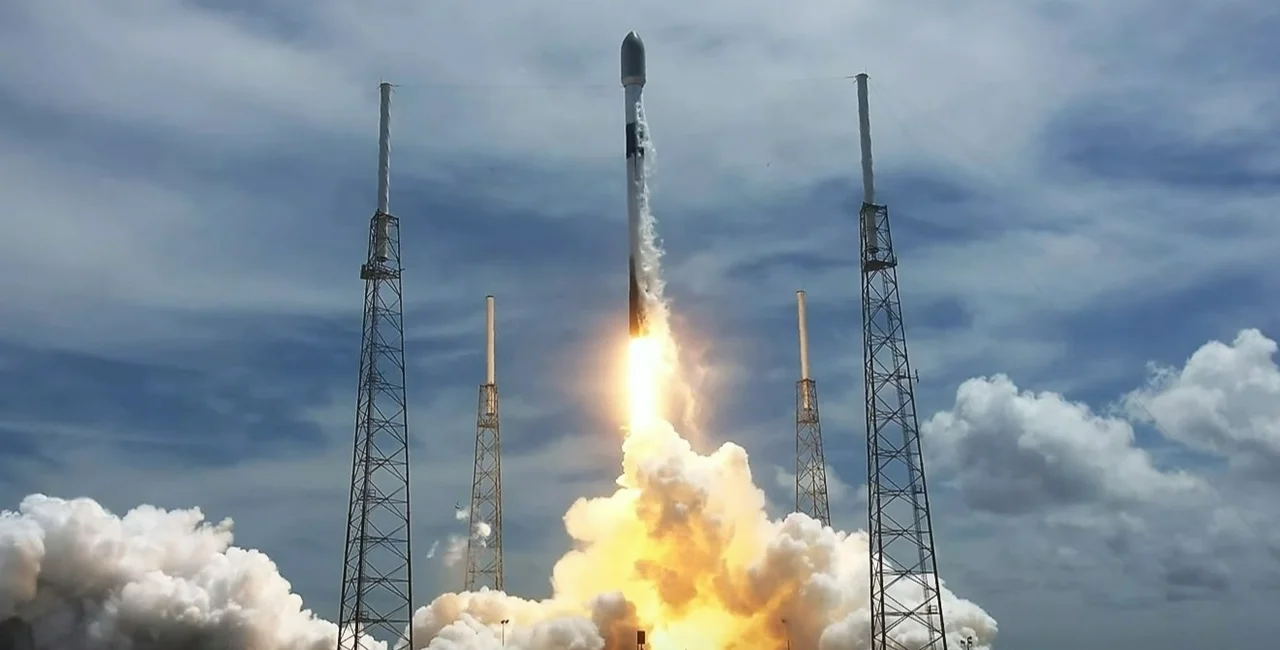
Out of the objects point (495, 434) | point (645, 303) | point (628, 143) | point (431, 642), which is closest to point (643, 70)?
point (628, 143)

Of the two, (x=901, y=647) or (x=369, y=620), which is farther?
(x=901, y=647)

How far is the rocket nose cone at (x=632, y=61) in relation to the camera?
79.6 m

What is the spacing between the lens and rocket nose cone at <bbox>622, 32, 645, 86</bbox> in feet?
261

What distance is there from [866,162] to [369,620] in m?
30.9

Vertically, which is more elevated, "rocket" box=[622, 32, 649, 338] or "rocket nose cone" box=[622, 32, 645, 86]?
"rocket nose cone" box=[622, 32, 645, 86]

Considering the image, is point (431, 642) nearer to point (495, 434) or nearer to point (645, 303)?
point (495, 434)

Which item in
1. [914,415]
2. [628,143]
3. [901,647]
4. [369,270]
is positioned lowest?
[901,647]

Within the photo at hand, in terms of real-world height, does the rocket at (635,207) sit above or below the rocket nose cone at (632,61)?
below

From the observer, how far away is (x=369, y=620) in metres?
62.4

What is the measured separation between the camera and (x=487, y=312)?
86.2 m

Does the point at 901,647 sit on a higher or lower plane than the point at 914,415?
lower

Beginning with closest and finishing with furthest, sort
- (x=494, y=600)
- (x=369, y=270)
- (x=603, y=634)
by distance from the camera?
(x=369, y=270) → (x=603, y=634) → (x=494, y=600)

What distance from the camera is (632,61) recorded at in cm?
7975

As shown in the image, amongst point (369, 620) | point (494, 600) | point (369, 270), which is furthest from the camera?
point (494, 600)
